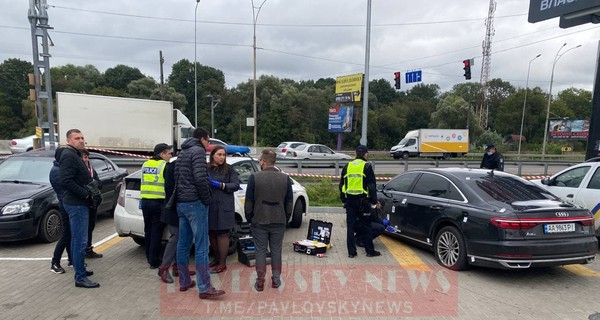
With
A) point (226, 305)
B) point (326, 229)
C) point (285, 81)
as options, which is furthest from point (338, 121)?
point (226, 305)

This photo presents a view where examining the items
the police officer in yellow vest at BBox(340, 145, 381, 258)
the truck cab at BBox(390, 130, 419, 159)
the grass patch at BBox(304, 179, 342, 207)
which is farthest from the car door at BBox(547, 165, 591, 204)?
the truck cab at BBox(390, 130, 419, 159)

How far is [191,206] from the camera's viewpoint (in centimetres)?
429

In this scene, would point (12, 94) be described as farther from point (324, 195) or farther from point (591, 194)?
point (591, 194)

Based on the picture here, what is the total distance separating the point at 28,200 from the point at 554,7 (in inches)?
500

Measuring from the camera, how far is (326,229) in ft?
22.0

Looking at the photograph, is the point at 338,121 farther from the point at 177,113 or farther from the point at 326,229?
the point at 326,229

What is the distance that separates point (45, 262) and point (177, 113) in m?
19.4

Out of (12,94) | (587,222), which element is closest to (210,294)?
(587,222)

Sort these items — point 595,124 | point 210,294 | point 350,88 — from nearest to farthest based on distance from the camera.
Result: point 210,294
point 595,124
point 350,88

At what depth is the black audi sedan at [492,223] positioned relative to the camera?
488 cm

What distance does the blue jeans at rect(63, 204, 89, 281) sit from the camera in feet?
15.1

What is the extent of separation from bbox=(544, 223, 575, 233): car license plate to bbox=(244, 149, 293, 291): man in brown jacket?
10.9ft

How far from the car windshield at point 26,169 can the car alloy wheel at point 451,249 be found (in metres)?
6.94

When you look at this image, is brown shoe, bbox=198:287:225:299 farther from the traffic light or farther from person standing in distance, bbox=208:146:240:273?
the traffic light
